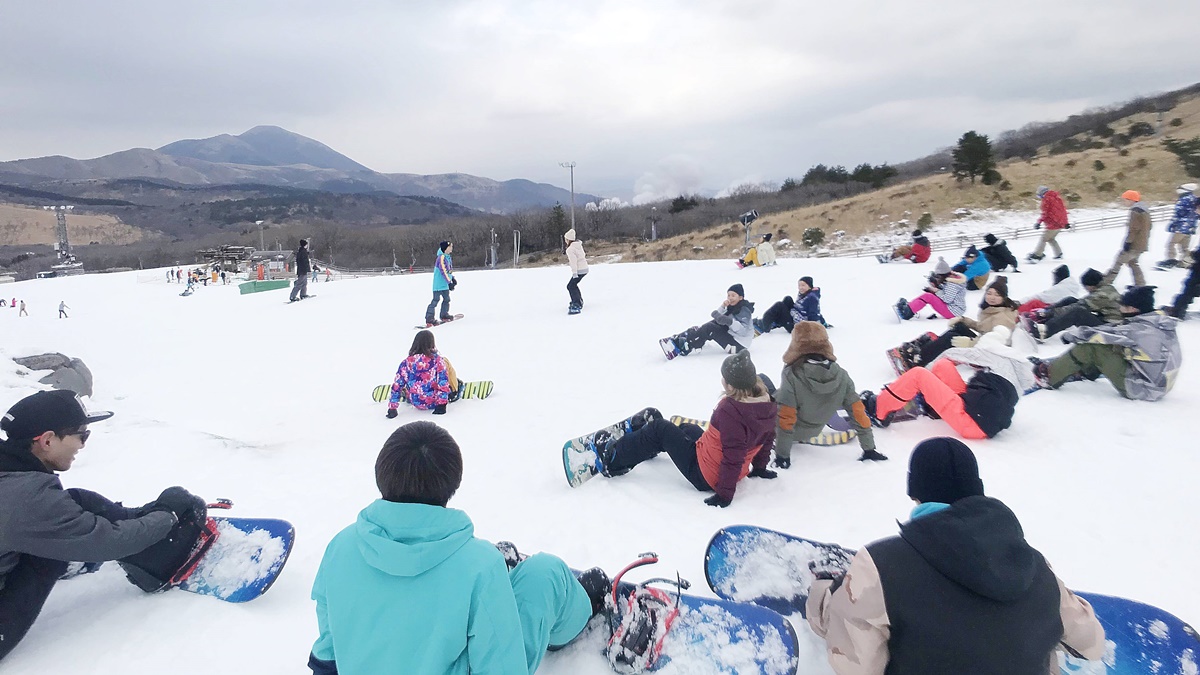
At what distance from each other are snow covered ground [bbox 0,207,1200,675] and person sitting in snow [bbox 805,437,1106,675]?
33.5 inches

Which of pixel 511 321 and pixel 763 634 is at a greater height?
pixel 511 321

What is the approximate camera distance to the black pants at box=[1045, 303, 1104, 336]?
286 inches

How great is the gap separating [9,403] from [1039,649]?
880 cm

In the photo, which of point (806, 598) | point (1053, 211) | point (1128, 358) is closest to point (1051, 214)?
point (1053, 211)

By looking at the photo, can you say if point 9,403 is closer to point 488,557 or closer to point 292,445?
point 292,445

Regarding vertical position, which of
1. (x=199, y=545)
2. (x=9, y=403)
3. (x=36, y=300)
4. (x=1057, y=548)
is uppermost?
(x=36, y=300)

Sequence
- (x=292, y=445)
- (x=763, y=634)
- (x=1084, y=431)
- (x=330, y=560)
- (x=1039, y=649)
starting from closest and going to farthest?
(x=1039, y=649) → (x=330, y=560) → (x=763, y=634) → (x=1084, y=431) → (x=292, y=445)

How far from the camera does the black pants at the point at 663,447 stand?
4.32 metres

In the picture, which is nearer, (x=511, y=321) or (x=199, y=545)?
(x=199, y=545)

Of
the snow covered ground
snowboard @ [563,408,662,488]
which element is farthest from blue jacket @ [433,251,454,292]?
snowboard @ [563,408,662,488]

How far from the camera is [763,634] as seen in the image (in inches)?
104

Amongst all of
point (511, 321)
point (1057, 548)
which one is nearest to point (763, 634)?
point (1057, 548)

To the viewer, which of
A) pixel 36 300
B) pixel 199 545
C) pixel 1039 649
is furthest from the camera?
pixel 36 300

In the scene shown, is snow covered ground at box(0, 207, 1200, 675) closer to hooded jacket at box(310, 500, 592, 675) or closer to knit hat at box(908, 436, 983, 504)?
hooded jacket at box(310, 500, 592, 675)
